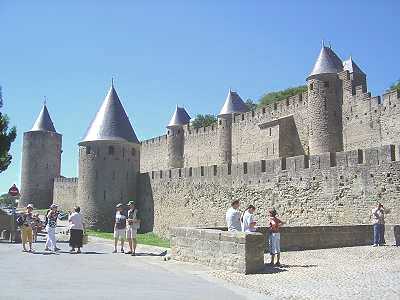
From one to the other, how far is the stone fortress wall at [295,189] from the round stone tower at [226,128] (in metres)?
10.1

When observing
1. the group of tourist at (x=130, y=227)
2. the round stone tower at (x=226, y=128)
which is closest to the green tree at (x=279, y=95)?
the round stone tower at (x=226, y=128)

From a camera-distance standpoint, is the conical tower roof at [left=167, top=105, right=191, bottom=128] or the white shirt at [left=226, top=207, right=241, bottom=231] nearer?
the white shirt at [left=226, top=207, right=241, bottom=231]

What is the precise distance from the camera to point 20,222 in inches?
592

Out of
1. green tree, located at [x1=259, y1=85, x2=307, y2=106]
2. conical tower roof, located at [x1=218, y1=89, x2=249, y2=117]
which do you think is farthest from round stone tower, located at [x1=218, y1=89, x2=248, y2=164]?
green tree, located at [x1=259, y1=85, x2=307, y2=106]

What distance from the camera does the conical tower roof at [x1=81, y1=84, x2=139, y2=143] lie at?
98.8 feet

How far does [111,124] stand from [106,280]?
888 inches

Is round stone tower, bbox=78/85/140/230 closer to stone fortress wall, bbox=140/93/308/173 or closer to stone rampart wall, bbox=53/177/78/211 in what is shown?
stone fortress wall, bbox=140/93/308/173

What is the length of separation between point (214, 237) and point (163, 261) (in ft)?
6.51

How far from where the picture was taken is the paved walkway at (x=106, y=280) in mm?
7133

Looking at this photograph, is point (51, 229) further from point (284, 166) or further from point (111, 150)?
point (111, 150)

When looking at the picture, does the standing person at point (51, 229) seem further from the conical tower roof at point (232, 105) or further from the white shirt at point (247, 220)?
the conical tower roof at point (232, 105)

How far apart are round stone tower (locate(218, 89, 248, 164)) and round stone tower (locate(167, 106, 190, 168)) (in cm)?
575

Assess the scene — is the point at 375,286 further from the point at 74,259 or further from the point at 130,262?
the point at 74,259

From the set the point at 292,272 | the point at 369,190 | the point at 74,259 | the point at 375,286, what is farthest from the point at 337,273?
the point at 369,190
